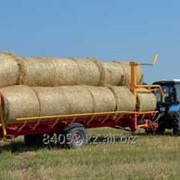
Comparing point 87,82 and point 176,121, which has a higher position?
point 87,82

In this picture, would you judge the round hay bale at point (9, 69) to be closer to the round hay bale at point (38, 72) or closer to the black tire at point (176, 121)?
the round hay bale at point (38, 72)

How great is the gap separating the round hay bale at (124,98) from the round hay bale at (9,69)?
11.1 ft

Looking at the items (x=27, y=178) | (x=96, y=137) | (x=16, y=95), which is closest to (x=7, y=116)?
(x=16, y=95)

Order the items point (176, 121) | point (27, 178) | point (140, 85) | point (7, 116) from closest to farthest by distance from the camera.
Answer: point (27, 178) → point (7, 116) → point (140, 85) → point (176, 121)

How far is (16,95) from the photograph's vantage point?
12.6 m

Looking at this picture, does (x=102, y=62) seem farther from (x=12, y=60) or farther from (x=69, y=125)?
(x=12, y=60)

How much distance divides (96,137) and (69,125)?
2.94 metres

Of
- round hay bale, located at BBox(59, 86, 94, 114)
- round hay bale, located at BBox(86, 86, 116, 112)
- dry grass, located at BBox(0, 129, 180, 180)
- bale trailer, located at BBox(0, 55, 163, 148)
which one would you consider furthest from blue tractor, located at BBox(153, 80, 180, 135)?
round hay bale, located at BBox(59, 86, 94, 114)

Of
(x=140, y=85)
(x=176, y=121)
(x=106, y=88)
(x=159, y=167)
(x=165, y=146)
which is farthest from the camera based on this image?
(x=176, y=121)

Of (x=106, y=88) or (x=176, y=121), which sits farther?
(x=176, y=121)

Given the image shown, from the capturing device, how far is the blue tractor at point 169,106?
18.1 metres

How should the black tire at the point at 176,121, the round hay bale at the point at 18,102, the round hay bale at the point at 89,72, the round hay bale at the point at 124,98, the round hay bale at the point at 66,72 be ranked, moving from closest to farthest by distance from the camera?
the round hay bale at the point at 18,102
the round hay bale at the point at 66,72
the round hay bale at the point at 89,72
the round hay bale at the point at 124,98
the black tire at the point at 176,121

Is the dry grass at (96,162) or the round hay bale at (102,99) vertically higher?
the round hay bale at (102,99)

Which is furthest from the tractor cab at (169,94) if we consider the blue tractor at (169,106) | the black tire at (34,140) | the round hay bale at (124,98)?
the black tire at (34,140)
